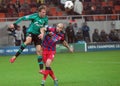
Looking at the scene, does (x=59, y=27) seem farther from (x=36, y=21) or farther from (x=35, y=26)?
(x=35, y=26)

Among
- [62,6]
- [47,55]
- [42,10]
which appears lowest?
[62,6]

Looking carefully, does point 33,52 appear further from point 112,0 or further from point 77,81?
point 77,81

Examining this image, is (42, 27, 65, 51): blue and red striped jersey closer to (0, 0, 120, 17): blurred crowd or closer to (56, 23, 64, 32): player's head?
(56, 23, 64, 32): player's head

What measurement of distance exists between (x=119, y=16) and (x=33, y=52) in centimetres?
874

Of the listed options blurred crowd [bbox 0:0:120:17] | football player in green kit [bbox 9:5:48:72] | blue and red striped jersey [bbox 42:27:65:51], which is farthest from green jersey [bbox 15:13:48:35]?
blurred crowd [bbox 0:0:120:17]

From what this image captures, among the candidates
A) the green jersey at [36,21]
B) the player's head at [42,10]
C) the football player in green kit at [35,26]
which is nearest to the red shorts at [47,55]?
the football player in green kit at [35,26]

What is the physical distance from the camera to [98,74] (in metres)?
16.8

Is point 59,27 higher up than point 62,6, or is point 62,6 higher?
point 59,27

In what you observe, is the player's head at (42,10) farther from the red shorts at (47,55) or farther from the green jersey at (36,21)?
the red shorts at (47,55)

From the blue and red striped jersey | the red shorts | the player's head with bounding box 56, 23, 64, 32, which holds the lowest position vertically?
the red shorts

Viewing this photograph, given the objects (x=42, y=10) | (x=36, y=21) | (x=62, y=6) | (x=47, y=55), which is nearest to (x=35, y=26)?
(x=36, y=21)

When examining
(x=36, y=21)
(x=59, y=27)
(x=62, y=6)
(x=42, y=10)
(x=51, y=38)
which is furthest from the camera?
(x=62, y=6)

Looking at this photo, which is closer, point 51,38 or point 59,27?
point 59,27

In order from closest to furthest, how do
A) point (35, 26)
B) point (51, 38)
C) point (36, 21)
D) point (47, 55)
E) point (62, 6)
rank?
point (47, 55), point (51, 38), point (36, 21), point (35, 26), point (62, 6)
